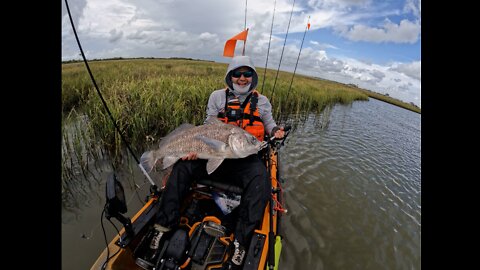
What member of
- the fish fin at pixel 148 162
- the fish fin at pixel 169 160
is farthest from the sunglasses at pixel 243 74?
the fish fin at pixel 148 162

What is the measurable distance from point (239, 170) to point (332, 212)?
2792 mm

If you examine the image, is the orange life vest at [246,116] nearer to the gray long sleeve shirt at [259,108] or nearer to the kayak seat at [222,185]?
the gray long sleeve shirt at [259,108]

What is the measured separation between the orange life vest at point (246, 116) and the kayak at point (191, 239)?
1091 millimetres

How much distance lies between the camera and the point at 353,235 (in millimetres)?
4406

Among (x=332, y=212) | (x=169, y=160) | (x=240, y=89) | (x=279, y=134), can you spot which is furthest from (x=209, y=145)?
(x=332, y=212)

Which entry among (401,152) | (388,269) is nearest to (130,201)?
(388,269)

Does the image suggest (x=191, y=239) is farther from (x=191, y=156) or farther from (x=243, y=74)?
(x=243, y=74)

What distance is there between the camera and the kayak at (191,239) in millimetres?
2375

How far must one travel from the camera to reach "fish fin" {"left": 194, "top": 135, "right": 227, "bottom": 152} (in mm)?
3074

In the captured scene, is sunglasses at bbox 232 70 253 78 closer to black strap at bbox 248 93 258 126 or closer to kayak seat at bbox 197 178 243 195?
black strap at bbox 248 93 258 126

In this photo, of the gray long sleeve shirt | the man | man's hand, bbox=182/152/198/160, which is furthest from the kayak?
the gray long sleeve shirt

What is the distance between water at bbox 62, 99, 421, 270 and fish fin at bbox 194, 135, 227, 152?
79.0 inches

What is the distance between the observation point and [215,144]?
3080mm
